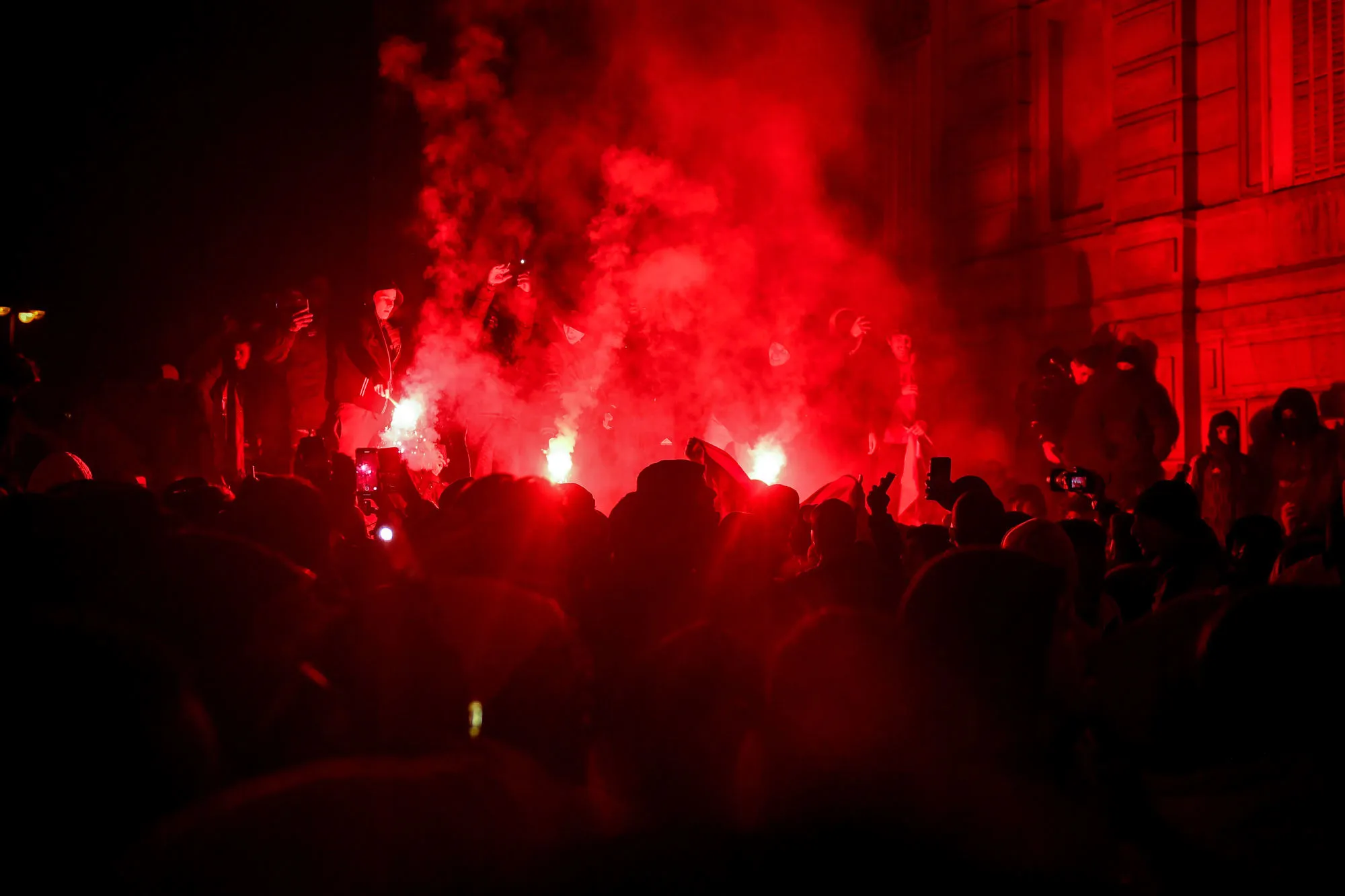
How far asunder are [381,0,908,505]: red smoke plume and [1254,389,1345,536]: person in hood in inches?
255

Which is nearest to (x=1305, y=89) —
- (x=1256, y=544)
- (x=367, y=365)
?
(x=1256, y=544)

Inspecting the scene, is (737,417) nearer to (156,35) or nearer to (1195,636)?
(156,35)

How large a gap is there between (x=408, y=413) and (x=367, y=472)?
4.94 m

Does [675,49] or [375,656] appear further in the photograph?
[675,49]

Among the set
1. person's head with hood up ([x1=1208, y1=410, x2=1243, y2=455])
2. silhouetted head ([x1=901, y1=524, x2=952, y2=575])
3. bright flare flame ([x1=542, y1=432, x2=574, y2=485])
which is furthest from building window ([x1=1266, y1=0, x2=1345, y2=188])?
silhouetted head ([x1=901, y1=524, x2=952, y2=575])

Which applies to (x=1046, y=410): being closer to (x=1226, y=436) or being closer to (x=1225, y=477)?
(x=1226, y=436)

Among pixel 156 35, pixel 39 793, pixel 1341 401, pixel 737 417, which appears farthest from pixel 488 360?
pixel 39 793

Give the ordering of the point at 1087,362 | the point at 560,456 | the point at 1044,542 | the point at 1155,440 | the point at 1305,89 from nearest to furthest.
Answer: the point at 1044,542
the point at 1155,440
the point at 1305,89
the point at 1087,362
the point at 560,456

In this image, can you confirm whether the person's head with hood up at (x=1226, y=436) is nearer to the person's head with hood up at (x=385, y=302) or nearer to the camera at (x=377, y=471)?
the camera at (x=377, y=471)

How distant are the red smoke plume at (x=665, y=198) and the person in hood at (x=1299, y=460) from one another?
6470 mm

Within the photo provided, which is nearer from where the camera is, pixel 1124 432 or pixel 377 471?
pixel 377 471

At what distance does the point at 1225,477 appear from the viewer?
1005 cm

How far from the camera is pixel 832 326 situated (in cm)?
1588

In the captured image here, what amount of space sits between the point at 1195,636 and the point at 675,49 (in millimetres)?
15639
